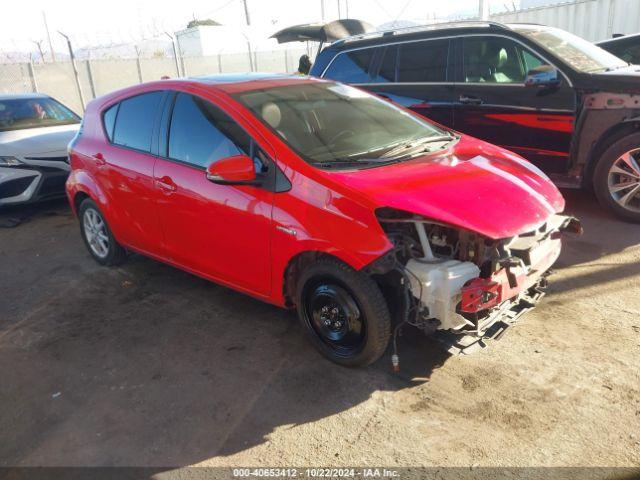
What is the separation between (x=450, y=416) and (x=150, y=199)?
8.59 feet

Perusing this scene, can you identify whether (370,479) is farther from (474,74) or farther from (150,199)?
(474,74)

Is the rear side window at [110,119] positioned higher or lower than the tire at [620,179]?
higher

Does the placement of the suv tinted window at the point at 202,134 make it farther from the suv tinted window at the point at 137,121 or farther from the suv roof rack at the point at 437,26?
the suv roof rack at the point at 437,26

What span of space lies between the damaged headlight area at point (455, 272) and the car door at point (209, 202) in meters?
0.85

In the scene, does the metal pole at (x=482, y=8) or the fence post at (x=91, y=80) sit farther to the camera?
the fence post at (x=91, y=80)

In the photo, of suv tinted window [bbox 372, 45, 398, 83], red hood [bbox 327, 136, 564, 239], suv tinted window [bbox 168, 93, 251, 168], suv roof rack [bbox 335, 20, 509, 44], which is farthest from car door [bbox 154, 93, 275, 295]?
suv roof rack [bbox 335, 20, 509, 44]

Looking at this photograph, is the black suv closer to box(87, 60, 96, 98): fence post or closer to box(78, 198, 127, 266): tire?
box(78, 198, 127, 266): tire

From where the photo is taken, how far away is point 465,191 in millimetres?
2945

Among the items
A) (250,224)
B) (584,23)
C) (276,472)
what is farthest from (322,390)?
(584,23)

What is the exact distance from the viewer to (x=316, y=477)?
2457 millimetres

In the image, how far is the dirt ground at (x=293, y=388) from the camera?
261 cm

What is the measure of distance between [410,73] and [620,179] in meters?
2.53

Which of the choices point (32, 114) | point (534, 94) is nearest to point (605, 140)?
point (534, 94)

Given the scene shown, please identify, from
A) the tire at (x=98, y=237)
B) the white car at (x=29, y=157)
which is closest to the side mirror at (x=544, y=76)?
the tire at (x=98, y=237)
